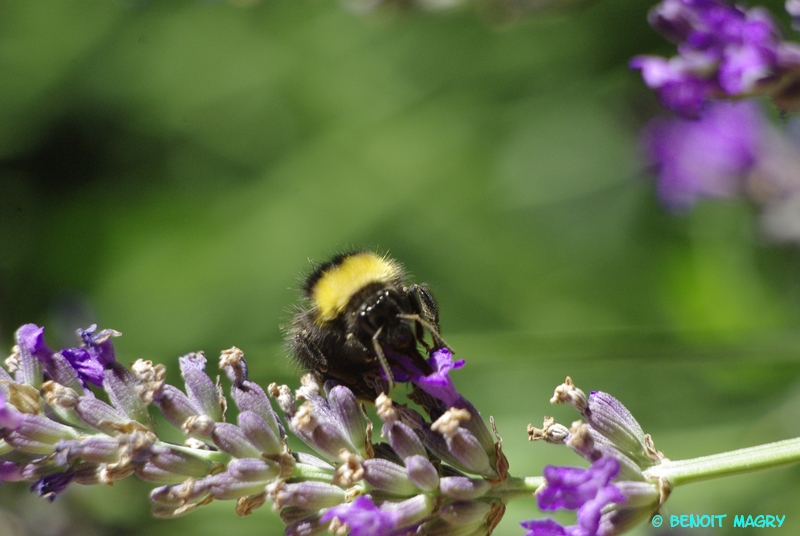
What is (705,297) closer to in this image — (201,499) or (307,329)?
(307,329)

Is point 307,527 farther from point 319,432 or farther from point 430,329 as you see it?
point 430,329

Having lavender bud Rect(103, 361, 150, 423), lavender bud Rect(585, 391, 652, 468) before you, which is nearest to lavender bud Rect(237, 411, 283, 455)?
lavender bud Rect(103, 361, 150, 423)

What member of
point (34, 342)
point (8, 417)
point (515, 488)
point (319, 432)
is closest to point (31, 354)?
point (34, 342)

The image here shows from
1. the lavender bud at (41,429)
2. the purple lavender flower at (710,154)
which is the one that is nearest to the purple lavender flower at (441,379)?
the lavender bud at (41,429)

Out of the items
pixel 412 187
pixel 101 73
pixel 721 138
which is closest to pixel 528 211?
pixel 412 187

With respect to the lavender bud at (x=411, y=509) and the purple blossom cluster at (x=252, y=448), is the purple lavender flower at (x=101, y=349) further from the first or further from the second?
the lavender bud at (x=411, y=509)

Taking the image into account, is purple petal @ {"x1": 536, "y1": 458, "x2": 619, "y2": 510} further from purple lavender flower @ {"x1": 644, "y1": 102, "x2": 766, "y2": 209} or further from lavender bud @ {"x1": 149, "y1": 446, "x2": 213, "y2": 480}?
purple lavender flower @ {"x1": 644, "y1": 102, "x2": 766, "y2": 209}
